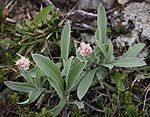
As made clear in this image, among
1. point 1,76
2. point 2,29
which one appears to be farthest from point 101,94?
point 2,29

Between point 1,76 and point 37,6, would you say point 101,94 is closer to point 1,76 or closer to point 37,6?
point 1,76

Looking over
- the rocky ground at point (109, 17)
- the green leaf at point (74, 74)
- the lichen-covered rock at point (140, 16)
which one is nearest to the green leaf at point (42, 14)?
the rocky ground at point (109, 17)

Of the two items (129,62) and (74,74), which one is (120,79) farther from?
(74,74)

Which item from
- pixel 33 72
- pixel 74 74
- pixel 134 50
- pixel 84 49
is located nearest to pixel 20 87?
pixel 33 72

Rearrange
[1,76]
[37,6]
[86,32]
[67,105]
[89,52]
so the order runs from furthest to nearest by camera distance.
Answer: [37,6], [86,32], [1,76], [67,105], [89,52]

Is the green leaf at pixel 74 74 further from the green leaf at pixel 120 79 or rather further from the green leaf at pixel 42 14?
the green leaf at pixel 42 14

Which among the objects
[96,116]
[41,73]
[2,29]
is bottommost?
[96,116]

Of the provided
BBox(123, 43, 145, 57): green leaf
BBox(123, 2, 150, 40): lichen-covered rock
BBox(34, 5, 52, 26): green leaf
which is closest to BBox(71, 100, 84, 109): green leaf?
BBox(123, 43, 145, 57): green leaf
